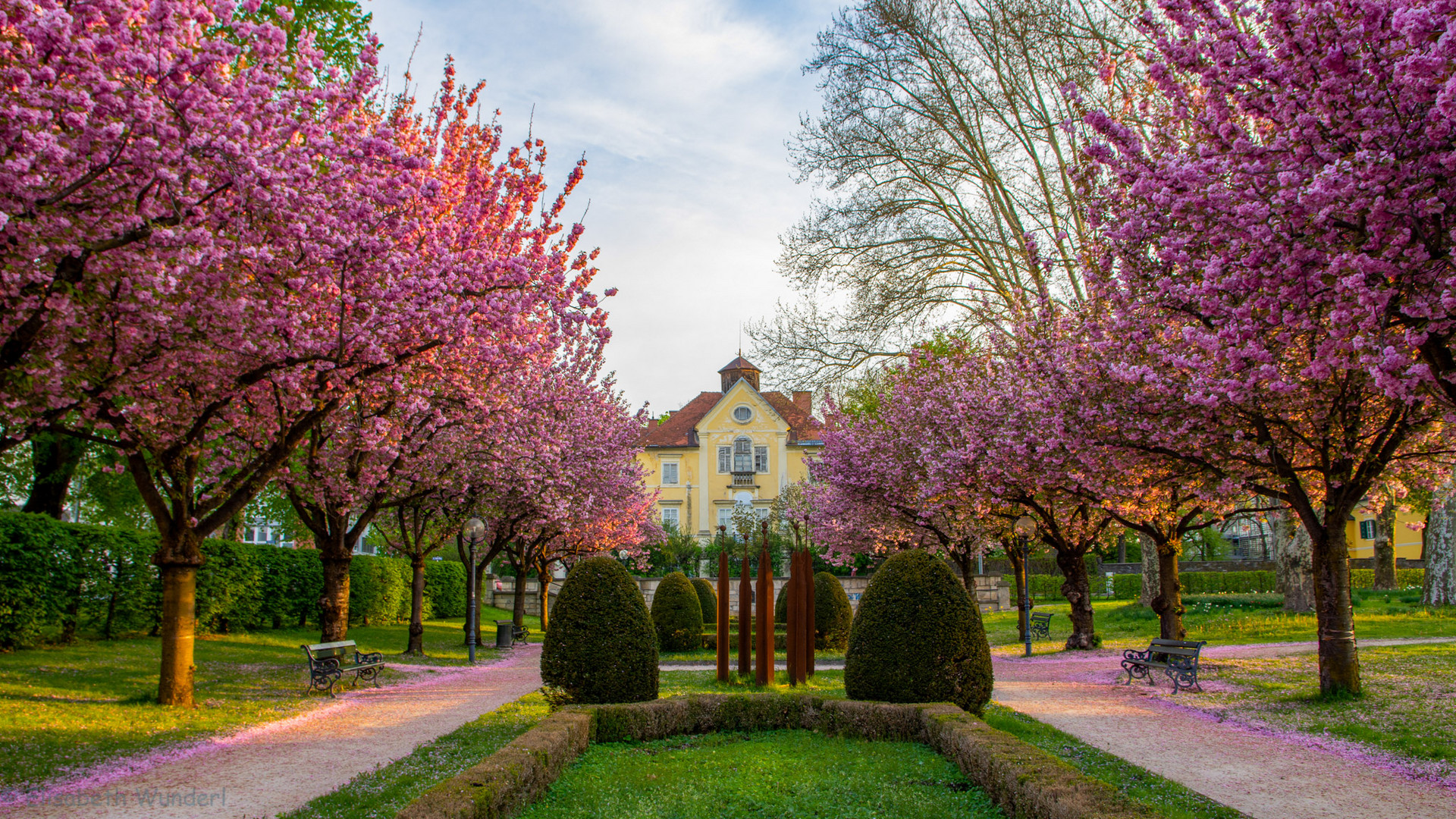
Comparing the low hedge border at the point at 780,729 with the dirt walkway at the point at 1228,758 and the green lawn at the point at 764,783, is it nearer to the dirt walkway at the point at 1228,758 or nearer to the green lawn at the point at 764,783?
the green lawn at the point at 764,783

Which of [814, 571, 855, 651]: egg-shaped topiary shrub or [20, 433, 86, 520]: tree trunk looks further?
[814, 571, 855, 651]: egg-shaped topiary shrub

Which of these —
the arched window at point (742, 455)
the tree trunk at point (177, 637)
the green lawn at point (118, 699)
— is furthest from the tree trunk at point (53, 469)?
the arched window at point (742, 455)

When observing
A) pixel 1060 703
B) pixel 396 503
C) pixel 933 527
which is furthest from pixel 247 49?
pixel 933 527

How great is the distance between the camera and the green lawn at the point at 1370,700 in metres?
9.40

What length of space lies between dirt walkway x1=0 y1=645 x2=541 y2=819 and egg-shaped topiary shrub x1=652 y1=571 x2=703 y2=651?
8.51 metres

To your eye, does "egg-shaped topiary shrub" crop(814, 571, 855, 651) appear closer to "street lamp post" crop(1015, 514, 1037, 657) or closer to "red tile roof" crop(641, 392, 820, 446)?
"street lamp post" crop(1015, 514, 1037, 657)

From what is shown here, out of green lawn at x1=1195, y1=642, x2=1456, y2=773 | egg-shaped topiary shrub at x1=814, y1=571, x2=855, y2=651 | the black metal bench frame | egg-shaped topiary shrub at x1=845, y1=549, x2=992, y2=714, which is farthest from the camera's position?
the black metal bench frame

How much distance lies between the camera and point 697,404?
60875mm

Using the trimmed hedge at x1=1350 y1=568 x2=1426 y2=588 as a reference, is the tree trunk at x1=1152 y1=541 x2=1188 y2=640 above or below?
above

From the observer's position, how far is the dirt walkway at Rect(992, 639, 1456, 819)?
23.8 ft

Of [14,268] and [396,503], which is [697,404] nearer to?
[396,503]

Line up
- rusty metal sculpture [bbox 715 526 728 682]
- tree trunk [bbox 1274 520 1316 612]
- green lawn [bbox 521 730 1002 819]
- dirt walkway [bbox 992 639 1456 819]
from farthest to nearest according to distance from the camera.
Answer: tree trunk [bbox 1274 520 1316 612] → rusty metal sculpture [bbox 715 526 728 682] → dirt walkway [bbox 992 639 1456 819] → green lawn [bbox 521 730 1002 819]

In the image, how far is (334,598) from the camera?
17688 millimetres

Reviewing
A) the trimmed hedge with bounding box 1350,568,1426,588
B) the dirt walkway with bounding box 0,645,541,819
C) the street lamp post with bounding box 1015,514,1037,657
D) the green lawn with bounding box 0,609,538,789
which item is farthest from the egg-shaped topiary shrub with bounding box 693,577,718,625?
the trimmed hedge with bounding box 1350,568,1426,588
